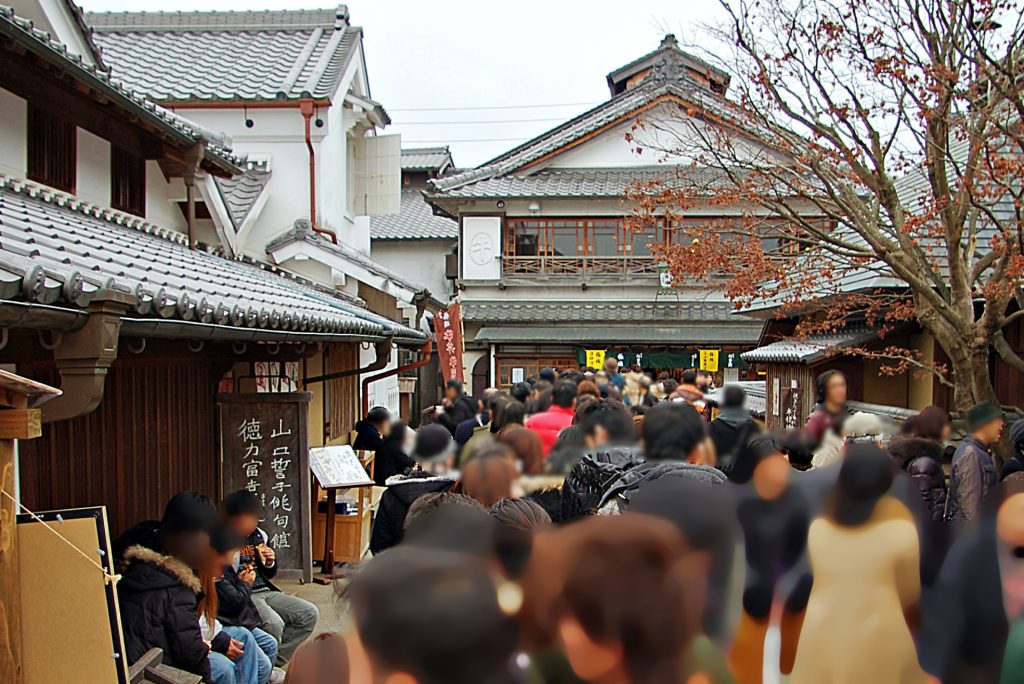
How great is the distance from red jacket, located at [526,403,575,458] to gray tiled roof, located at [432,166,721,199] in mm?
14787

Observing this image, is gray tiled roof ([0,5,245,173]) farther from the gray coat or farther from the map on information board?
the gray coat

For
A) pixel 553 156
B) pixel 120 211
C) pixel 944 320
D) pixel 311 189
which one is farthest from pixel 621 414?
pixel 553 156

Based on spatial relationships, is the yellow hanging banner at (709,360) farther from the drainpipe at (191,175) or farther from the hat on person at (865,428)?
the hat on person at (865,428)

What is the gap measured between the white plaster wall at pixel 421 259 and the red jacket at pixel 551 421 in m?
20.2

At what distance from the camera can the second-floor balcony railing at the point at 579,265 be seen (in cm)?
1991

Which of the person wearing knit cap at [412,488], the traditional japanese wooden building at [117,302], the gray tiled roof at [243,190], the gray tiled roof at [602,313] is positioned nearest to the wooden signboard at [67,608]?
the traditional japanese wooden building at [117,302]

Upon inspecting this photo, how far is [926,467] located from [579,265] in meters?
16.0

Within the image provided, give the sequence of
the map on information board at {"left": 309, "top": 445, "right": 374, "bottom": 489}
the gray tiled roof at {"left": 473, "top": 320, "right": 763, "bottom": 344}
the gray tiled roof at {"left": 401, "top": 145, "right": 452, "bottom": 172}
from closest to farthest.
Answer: the map on information board at {"left": 309, "top": 445, "right": 374, "bottom": 489} → the gray tiled roof at {"left": 473, "top": 320, "right": 763, "bottom": 344} → the gray tiled roof at {"left": 401, "top": 145, "right": 452, "bottom": 172}

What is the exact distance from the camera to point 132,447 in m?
5.19

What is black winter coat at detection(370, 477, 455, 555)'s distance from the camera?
168 inches

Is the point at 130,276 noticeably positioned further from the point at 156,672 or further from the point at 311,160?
the point at 311,160

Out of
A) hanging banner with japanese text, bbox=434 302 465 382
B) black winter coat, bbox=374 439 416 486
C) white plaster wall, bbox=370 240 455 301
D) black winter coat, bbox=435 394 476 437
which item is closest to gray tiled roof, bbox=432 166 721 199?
white plaster wall, bbox=370 240 455 301

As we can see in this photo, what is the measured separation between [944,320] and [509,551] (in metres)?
5.95

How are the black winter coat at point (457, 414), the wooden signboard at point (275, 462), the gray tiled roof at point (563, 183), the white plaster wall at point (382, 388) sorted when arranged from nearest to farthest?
the wooden signboard at point (275, 462), the black winter coat at point (457, 414), the white plaster wall at point (382, 388), the gray tiled roof at point (563, 183)
